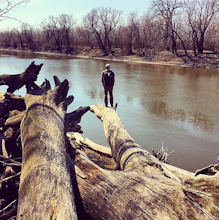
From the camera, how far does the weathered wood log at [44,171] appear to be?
1850 mm

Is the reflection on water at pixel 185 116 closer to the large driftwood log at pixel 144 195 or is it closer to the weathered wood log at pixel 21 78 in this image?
the weathered wood log at pixel 21 78

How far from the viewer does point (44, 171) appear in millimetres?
2209

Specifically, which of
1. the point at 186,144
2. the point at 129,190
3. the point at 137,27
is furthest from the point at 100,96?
the point at 137,27

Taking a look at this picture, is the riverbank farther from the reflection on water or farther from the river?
the reflection on water

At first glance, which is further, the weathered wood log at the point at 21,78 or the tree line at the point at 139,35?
the tree line at the point at 139,35

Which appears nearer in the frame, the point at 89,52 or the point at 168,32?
the point at 168,32

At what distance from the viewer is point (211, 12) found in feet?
98.1

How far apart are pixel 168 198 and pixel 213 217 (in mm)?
394

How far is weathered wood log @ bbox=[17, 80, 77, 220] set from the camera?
72.8 inches

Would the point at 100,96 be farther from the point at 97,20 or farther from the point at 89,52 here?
the point at 97,20

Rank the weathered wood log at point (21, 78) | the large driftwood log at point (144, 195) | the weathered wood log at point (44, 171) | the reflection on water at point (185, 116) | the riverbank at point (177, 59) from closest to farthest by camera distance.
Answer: the weathered wood log at point (44, 171), the large driftwood log at point (144, 195), the weathered wood log at point (21, 78), the reflection on water at point (185, 116), the riverbank at point (177, 59)

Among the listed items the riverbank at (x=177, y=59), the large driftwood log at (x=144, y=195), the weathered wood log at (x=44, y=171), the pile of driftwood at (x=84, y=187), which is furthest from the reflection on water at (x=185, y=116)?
the riverbank at (x=177, y=59)

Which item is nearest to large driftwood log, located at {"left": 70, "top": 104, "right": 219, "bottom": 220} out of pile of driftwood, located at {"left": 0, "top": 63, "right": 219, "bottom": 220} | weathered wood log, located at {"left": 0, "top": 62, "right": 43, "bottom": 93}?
pile of driftwood, located at {"left": 0, "top": 63, "right": 219, "bottom": 220}

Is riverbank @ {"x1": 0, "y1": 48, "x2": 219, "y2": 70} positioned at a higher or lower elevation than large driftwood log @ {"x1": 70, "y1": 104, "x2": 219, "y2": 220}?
higher
